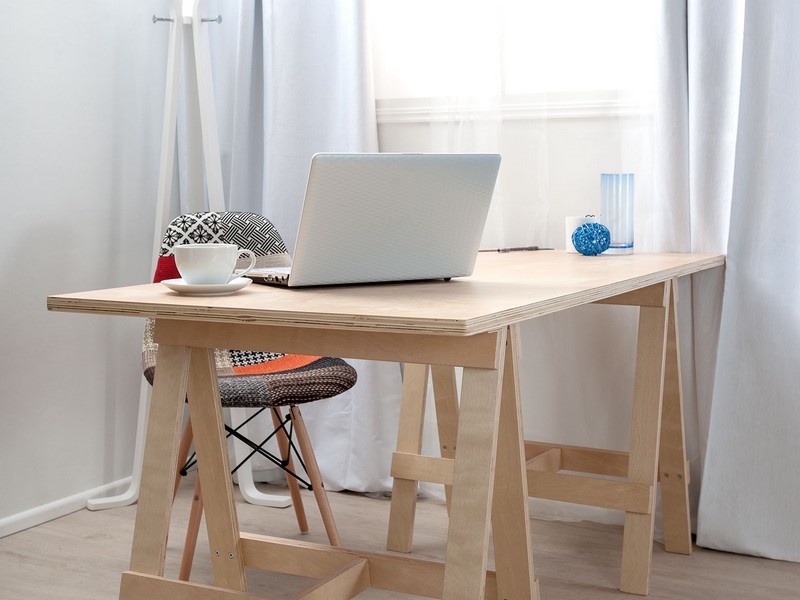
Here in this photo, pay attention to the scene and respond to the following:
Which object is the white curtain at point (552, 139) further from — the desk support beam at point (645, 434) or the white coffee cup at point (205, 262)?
the white coffee cup at point (205, 262)

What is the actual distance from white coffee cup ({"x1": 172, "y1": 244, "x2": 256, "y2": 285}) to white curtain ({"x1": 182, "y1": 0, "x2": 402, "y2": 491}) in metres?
1.34

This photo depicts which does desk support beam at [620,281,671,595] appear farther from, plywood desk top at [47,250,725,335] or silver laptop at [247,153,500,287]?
silver laptop at [247,153,500,287]

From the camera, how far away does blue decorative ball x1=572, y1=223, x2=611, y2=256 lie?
2158 millimetres

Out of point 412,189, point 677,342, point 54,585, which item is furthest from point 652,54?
point 54,585

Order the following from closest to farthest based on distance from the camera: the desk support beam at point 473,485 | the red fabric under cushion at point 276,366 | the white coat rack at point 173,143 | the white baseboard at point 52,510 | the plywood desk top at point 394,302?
the plywood desk top at point 394,302 → the desk support beam at point 473,485 → the red fabric under cushion at point 276,366 → the white baseboard at point 52,510 → the white coat rack at point 173,143

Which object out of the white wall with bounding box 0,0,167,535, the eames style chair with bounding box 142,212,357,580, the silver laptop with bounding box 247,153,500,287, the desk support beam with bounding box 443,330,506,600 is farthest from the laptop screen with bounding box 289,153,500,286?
the white wall with bounding box 0,0,167,535

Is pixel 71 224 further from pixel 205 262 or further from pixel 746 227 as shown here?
pixel 746 227

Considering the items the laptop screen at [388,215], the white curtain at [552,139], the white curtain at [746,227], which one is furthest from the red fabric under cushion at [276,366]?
the white curtain at [746,227]

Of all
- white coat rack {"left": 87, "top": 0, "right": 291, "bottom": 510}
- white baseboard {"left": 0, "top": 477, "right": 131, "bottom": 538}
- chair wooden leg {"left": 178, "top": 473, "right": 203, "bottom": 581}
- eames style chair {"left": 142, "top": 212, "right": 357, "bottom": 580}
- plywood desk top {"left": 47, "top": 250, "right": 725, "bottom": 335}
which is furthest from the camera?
white coat rack {"left": 87, "top": 0, "right": 291, "bottom": 510}

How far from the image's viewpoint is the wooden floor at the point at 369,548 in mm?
2070

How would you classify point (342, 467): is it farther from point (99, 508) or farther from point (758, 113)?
point (758, 113)

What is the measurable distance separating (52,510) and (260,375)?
0.87m

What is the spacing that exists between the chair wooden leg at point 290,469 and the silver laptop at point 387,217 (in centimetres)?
84

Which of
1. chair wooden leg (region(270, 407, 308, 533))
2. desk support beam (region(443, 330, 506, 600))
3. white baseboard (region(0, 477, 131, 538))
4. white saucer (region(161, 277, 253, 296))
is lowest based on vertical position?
white baseboard (region(0, 477, 131, 538))
